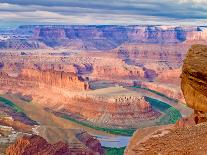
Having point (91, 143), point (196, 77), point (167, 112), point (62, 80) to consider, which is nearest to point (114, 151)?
point (91, 143)

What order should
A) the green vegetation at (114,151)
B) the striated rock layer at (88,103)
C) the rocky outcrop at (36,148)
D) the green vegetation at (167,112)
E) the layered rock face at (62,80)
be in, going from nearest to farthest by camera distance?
the rocky outcrop at (36,148), the green vegetation at (114,151), the green vegetation at (167,112), the striated rock layer at (88,103), the layered rock face at (62,80)

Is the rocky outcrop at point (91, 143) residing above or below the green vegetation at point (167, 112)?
above

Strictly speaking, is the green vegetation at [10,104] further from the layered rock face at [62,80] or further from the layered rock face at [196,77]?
the layered rock face at [196,77]

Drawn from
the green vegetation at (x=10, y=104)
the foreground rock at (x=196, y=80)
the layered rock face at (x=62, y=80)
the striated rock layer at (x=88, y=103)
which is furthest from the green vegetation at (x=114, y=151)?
the foreground rock at (x=196, y=80)

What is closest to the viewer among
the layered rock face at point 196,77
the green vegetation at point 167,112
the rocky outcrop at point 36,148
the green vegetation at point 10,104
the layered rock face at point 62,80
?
the layered rock face at point 196,77

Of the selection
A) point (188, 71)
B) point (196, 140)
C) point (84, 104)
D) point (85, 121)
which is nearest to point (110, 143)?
point (85, 121)

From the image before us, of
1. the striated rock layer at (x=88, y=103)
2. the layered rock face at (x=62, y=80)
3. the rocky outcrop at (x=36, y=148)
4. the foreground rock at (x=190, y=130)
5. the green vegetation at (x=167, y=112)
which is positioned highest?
the foreground rock at (x=190, y=130)

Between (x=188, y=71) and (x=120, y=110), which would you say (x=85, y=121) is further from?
A: (x=188, y=71)
